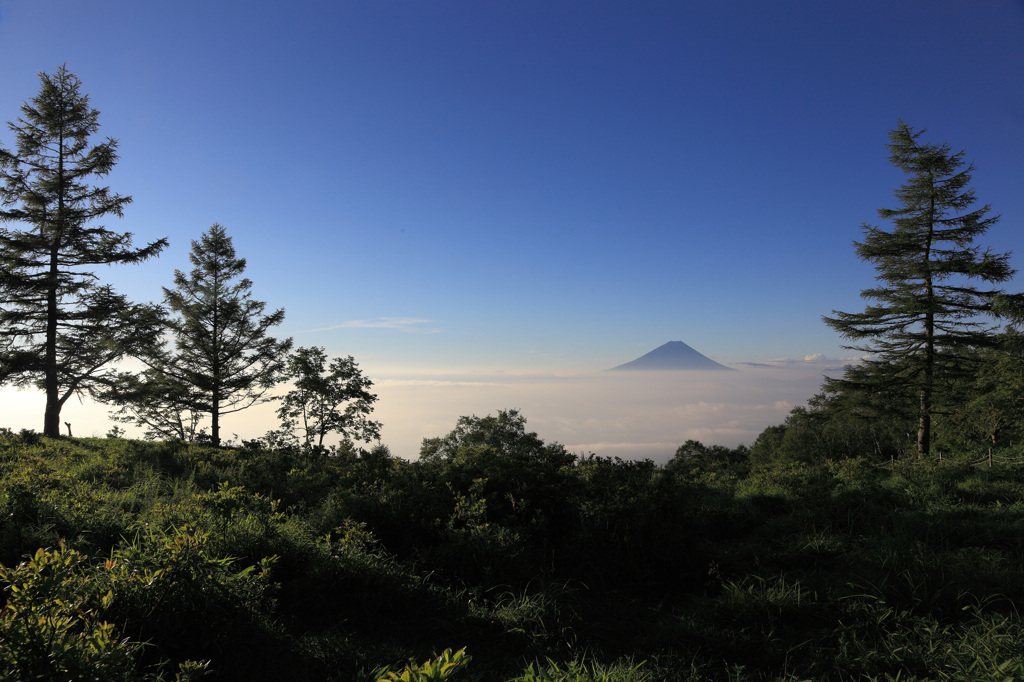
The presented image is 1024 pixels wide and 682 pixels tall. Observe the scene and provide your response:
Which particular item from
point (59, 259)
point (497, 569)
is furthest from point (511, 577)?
point (59, 259)

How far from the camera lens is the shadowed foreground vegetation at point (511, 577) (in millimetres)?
3430

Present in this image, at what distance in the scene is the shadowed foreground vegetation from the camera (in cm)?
343

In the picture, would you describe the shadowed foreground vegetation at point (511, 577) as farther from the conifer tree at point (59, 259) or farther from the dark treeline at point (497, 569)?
the conifer tree at point (59, 259)

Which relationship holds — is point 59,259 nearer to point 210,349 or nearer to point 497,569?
point 210,349

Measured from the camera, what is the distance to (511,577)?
201 inches

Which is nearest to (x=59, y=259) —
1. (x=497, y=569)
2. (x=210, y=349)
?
(x=210, y=349)

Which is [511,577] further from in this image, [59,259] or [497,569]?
[59,259]

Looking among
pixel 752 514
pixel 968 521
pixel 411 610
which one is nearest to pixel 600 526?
pixel 411 610

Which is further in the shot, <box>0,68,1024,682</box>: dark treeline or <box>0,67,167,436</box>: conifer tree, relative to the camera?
<box>0,67,167,436</box>: conifer tree

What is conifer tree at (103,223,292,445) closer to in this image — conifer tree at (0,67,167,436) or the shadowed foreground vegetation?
conifer tree at (0,67,167,436)

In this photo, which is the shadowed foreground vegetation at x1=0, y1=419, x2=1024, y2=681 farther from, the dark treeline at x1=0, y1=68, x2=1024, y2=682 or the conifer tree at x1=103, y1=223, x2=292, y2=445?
the conifer tree at x1=103, y1=223, x2=292, y2=445

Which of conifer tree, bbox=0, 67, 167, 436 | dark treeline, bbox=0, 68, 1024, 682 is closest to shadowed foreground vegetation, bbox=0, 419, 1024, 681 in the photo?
dark treeline, bbox=0, 68, 1024, 682

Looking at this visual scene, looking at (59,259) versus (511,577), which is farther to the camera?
(59,259)

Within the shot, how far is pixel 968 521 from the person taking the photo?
20.7ft
